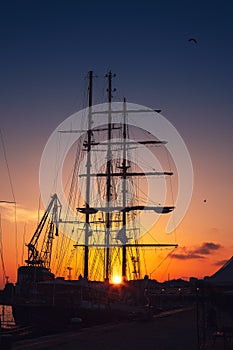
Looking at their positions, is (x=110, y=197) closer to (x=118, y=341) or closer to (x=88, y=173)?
(x=88, y=173)

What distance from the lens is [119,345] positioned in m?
25.0

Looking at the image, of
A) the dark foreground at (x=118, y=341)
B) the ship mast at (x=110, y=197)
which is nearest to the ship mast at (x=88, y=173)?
the ship mast at (x=110, y=197)

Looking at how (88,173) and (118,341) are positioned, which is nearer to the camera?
(118,341)

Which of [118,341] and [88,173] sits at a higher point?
[88,173]

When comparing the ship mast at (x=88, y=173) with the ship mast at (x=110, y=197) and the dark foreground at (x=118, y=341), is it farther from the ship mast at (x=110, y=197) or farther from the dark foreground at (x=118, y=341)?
the dark foreground at (x=118, y=341)

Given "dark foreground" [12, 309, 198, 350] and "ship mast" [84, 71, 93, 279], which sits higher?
"ship mast" [84, 71, 93, 279]

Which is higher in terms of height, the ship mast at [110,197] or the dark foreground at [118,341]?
the ship mast at [110,197]

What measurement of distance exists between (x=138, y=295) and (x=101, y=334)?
117 feet

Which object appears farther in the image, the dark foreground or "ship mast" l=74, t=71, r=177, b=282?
"ship mast" l=74, t=71, r=177, b=282

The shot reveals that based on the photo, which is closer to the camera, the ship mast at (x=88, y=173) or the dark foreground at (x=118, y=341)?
the dark foreground at (x=118, y=341)

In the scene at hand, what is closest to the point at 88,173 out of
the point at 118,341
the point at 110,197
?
the point at 110,197

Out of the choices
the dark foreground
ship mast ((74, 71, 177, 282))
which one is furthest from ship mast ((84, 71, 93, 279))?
the dark foreground

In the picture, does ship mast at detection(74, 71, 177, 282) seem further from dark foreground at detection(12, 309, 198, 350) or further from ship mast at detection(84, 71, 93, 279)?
dark foreground at detection(12, 309, 198, 350)

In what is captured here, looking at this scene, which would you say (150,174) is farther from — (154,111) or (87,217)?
(87,217)
